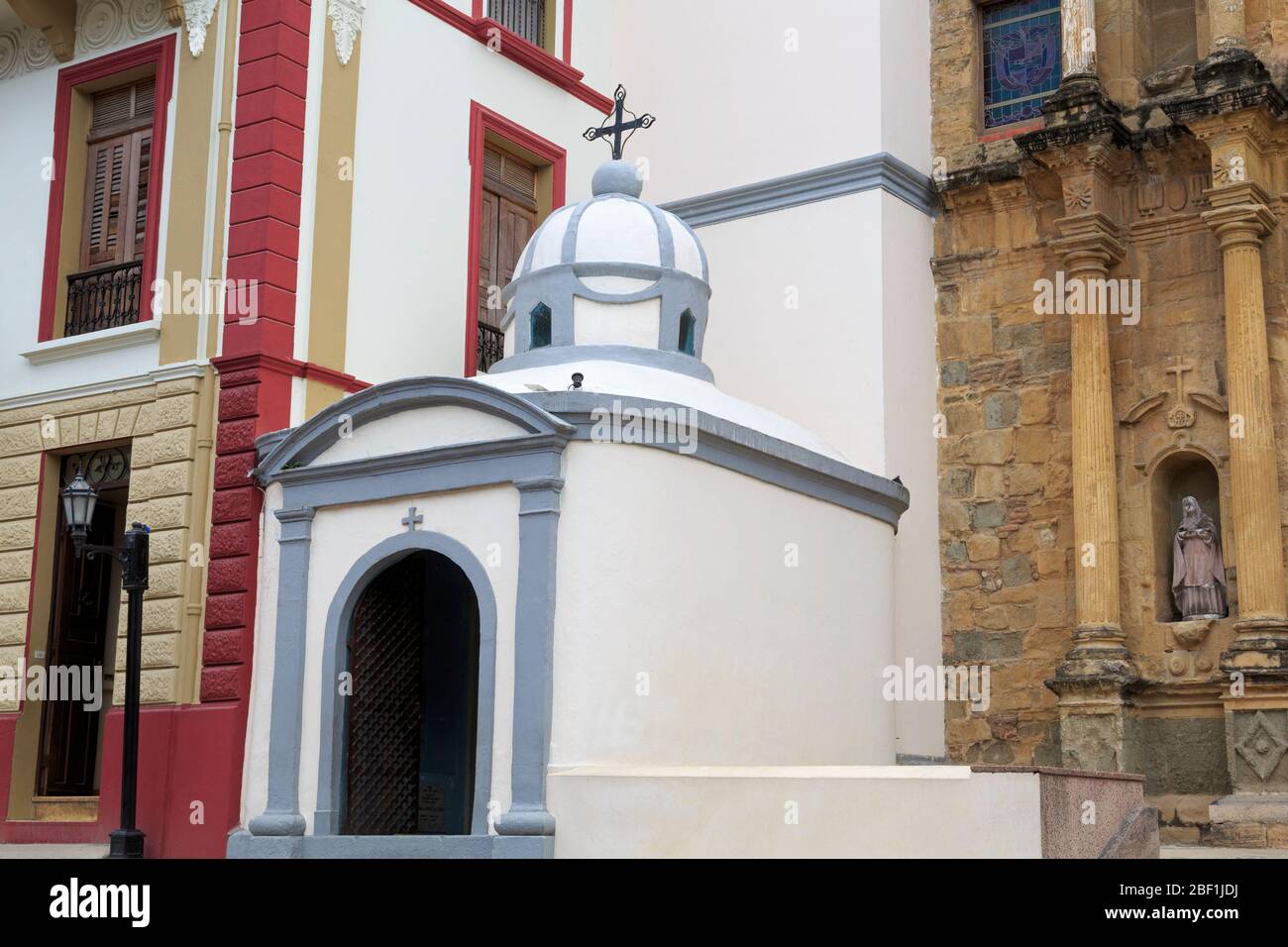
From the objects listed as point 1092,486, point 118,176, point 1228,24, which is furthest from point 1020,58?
point 118,176

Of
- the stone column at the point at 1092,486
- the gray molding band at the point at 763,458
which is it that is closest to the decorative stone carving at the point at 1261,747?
the stone column at the point at 1092,486

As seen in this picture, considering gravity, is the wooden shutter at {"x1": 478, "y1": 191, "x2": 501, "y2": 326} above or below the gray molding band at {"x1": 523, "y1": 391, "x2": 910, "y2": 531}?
above

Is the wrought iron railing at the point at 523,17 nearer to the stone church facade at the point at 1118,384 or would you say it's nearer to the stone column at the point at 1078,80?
the stone church facade at the point at 1118,384

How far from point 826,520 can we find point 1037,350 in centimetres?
384

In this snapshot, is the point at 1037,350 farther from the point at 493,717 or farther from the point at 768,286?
the point at 493,717

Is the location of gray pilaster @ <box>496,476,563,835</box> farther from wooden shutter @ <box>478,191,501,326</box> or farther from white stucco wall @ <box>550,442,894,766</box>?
wooden shutter @ <box>478,191,501,326</box>

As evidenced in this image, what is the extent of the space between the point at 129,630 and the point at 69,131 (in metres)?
5.36

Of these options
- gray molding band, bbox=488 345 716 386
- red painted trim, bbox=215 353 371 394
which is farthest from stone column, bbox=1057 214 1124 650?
red painted trim, bbox=215 353 371 394

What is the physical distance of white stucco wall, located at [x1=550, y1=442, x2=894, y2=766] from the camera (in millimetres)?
11719

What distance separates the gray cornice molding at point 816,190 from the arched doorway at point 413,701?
17.5ft

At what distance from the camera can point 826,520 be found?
13875mm

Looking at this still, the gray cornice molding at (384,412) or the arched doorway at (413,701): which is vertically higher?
the gray cornice molding at (384,412)

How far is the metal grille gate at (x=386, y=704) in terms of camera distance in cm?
1280

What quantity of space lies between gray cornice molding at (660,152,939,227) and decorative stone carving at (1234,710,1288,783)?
596 centimetres
